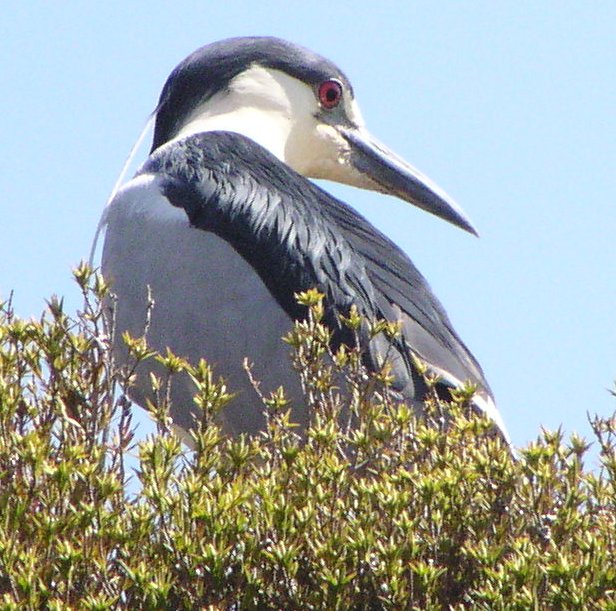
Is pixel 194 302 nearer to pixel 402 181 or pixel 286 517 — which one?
pixel 402 181

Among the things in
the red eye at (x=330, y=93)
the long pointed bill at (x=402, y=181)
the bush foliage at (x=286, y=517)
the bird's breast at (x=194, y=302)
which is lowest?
the bush foliage at (x=286, y=517)

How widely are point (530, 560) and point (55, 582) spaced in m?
0.70

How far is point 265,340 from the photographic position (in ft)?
13.5

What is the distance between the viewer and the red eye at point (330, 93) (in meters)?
5.56

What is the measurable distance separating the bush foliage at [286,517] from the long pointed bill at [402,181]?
3.22m

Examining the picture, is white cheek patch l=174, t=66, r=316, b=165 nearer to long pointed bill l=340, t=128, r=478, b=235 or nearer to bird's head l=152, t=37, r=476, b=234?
bird's head l=152, t=37, r=476, b=234

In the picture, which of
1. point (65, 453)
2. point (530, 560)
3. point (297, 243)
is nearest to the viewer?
point (530, 560)

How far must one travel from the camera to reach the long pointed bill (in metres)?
5.77

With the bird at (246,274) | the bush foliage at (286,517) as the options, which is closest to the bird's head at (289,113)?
the bird at (246,274)

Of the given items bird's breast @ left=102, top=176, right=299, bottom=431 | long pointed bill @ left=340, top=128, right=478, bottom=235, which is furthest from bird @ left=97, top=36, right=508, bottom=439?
long pointed bill @ left=340, top=128, right=478, bottom=235

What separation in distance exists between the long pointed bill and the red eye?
0.19 metres

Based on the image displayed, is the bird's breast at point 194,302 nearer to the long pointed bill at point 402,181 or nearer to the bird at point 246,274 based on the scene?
the bird at point 246,274

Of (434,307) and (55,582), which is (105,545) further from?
(434,307)

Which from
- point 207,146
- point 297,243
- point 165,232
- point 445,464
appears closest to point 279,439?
point 445,464
